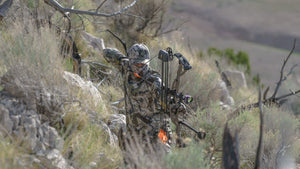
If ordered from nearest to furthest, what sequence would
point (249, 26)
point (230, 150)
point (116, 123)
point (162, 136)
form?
point (230, 150), point (162, 136), point (116, 123), point (249, 26)

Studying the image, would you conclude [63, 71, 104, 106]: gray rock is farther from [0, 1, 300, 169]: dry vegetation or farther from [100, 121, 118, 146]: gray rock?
[100, 121, 118, 146]: gray rock

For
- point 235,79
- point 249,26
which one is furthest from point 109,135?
point 249,26

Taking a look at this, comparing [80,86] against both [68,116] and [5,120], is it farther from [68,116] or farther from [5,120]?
[5,120]

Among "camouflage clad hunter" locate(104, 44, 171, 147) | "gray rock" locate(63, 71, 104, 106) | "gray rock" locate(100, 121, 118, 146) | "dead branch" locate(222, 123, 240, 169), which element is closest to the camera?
"dead branch" locate(222, 123, 240, 169)

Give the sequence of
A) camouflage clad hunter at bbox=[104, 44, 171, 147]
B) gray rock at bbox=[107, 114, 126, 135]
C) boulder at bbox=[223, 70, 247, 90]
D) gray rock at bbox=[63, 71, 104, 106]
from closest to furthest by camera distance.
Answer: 1. camouflage clad hunter at bbox=[104, 44, 171, 147]
2. gray rock at bbox=[63, 71, 104, 106]
3. gray rock at bbox=[107, 114, 126, 135]
4. boulder at bbox=[223, 70, 247, 90]

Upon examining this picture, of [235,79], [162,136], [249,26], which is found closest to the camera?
[162,136]

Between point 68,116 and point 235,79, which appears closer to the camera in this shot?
point 68,116

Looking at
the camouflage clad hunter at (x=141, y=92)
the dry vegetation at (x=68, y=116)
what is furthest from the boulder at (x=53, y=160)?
the camouflage clad hunter at (x=141, y=92)

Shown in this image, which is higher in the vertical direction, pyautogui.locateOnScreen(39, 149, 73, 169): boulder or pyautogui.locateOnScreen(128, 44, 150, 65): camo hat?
pyautogui.locateOnScreen(128, 44, 150, 65): camo hat

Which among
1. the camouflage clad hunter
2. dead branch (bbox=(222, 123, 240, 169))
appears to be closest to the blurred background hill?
the camouflage clad hunter

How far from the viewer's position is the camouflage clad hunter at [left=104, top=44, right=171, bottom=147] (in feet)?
14.3

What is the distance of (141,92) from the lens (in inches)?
173

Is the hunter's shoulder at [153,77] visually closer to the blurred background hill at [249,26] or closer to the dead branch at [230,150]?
the dead branch at [230,150]

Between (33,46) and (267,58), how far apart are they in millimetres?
37935
